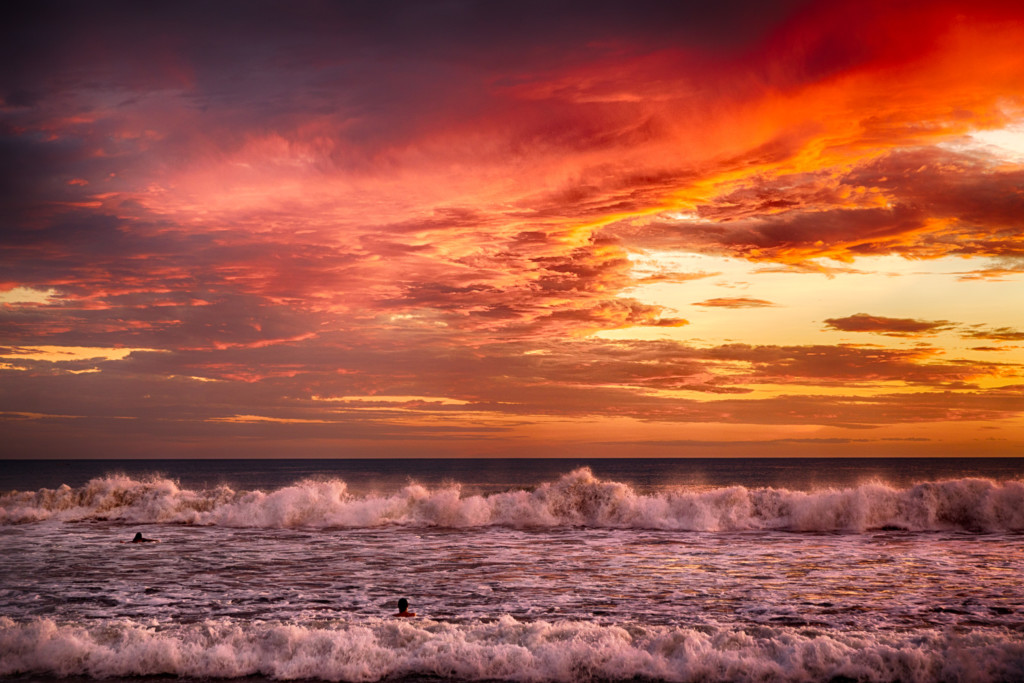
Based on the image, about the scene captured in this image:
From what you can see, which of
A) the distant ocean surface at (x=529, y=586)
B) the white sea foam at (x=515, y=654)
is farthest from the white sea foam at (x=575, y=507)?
the white sea foam at (x=515, y=654)

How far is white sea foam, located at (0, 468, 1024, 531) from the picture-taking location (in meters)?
30.8

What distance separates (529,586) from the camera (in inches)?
707

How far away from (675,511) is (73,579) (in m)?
24.2

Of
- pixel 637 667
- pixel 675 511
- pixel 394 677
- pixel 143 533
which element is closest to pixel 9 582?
pixel 143 533

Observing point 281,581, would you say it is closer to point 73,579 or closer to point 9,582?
point 73,579

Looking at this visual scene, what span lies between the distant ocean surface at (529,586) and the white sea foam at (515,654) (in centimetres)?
4

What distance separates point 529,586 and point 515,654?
21.1 ft

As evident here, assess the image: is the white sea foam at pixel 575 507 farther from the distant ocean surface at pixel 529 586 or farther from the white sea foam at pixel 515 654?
the white sea foam at pixel 515 654

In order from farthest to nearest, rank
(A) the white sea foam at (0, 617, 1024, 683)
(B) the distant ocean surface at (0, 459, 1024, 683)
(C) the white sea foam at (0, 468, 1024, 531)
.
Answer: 1. (C) the white sea foam at (0, 468, 1024, 531)
2. (B) the distant ocean surface at (0, 459, 1024, 683)
3. (A) the white sea foam at (0, 617, 1024, 683)

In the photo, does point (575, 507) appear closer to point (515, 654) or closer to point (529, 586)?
point (529, 586)

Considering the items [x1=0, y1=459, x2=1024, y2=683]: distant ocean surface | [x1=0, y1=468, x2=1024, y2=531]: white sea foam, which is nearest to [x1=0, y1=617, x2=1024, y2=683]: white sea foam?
[x1=0, y1=459, x2=1024, y2=683]: distant ocean surface

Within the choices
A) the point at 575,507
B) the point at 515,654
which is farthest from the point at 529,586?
the point at 575,507

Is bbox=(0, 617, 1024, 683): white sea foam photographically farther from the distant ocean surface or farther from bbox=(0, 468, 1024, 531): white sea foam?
bbox=(0, 468, 1024, 531): white sea foam

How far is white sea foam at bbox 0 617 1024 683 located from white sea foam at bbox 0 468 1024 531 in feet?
64.7
